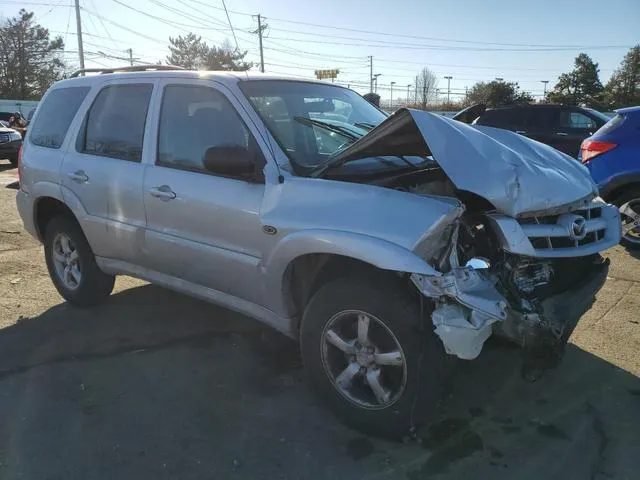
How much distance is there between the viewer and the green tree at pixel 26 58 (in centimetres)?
5859

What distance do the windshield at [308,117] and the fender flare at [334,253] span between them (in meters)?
0.60

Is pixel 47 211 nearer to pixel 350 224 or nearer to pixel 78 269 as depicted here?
pixel 78 269

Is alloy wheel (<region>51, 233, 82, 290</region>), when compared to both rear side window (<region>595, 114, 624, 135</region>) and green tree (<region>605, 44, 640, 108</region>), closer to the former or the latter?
rear side window (<region>595, 114, 624, 135</region>)

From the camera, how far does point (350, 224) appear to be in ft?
9.64

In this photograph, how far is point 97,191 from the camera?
4.44m

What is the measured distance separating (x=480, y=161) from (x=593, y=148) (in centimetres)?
464

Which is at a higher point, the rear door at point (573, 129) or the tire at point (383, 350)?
the rear door at point (573, 129)

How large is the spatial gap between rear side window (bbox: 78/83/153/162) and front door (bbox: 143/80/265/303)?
255mm

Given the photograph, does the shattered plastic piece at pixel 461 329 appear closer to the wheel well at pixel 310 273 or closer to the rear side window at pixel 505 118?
the wheel well at pixel 310 273

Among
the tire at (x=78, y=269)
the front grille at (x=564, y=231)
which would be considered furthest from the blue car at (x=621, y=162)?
the tire at (x=78, y=269)

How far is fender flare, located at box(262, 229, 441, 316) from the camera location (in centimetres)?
270

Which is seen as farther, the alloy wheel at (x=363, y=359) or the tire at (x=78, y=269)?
the tire at (x=78, y=269)

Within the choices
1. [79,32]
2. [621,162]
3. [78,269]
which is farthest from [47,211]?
[79,32]

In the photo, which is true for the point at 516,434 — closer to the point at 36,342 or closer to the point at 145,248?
the point at 145,248
